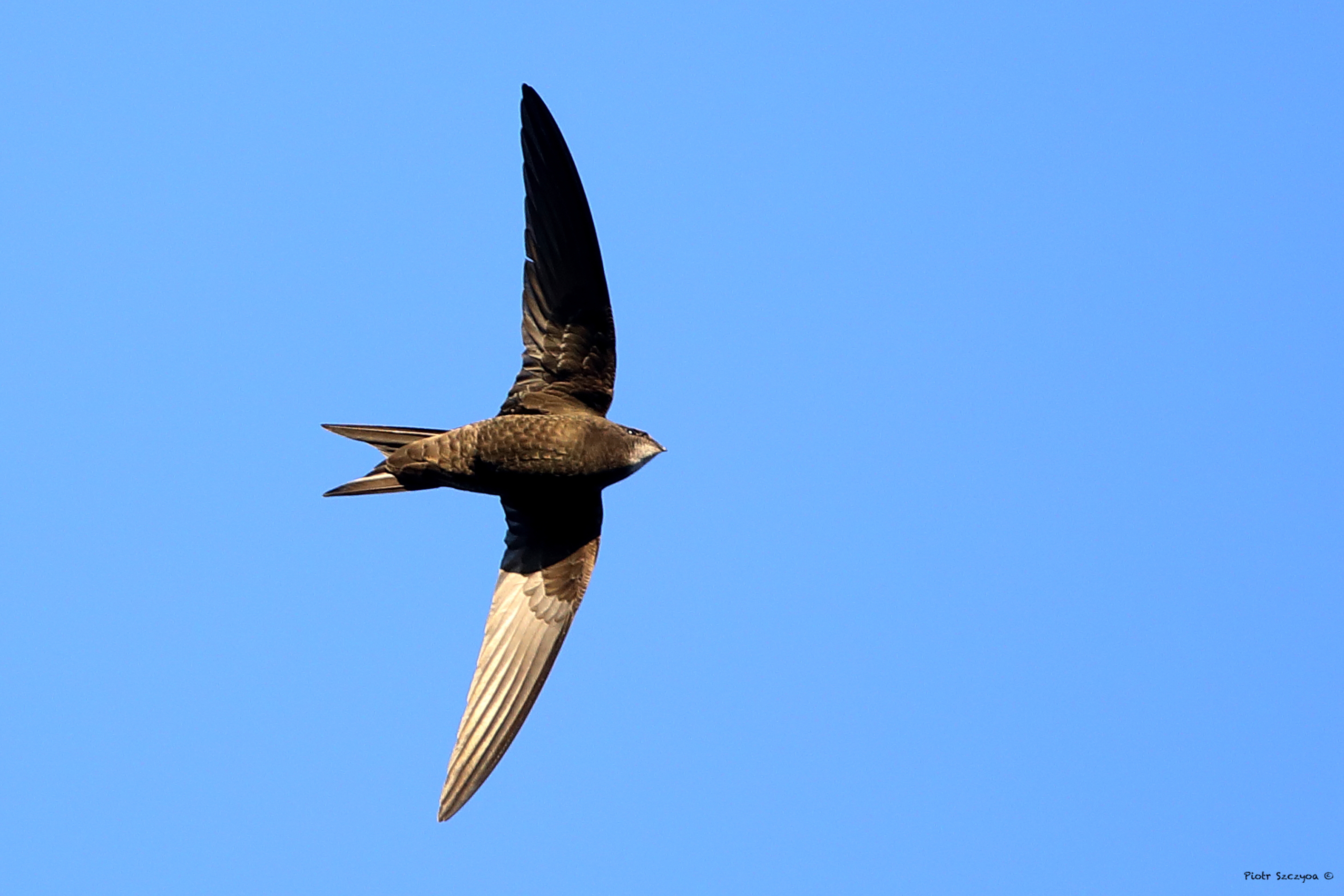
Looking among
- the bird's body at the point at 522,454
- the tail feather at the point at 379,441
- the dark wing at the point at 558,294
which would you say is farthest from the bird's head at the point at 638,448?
the tail feather at the point at 379,441

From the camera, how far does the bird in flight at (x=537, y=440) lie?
26.6ft

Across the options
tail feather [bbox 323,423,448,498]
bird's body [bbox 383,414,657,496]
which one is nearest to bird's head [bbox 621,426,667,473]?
bird's body [bbox 383,414,657,496]

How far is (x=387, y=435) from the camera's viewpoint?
830 cm

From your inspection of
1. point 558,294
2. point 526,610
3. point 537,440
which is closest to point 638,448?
point 537,440

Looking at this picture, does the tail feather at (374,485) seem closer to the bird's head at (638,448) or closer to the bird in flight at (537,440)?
the bird in flight at (537,440)

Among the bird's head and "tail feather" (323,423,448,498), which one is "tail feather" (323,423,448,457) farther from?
the bird's head

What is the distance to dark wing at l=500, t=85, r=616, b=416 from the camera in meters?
8.09

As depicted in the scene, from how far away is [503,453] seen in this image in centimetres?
812

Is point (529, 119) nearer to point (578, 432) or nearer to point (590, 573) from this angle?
point (578, 432)

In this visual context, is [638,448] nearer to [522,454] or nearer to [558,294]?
[522,454]

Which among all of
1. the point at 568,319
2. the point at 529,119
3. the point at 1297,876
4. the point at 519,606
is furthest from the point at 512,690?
the point at 1297,876

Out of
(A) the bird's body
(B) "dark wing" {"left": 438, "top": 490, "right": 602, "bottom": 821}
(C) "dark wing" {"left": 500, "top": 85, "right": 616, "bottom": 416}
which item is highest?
(C) "dark wing" {"left": 500, "top": 85, "right": 616, "bottom": 416}

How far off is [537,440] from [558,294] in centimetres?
90

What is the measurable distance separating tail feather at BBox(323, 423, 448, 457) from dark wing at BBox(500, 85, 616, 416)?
52 cm
